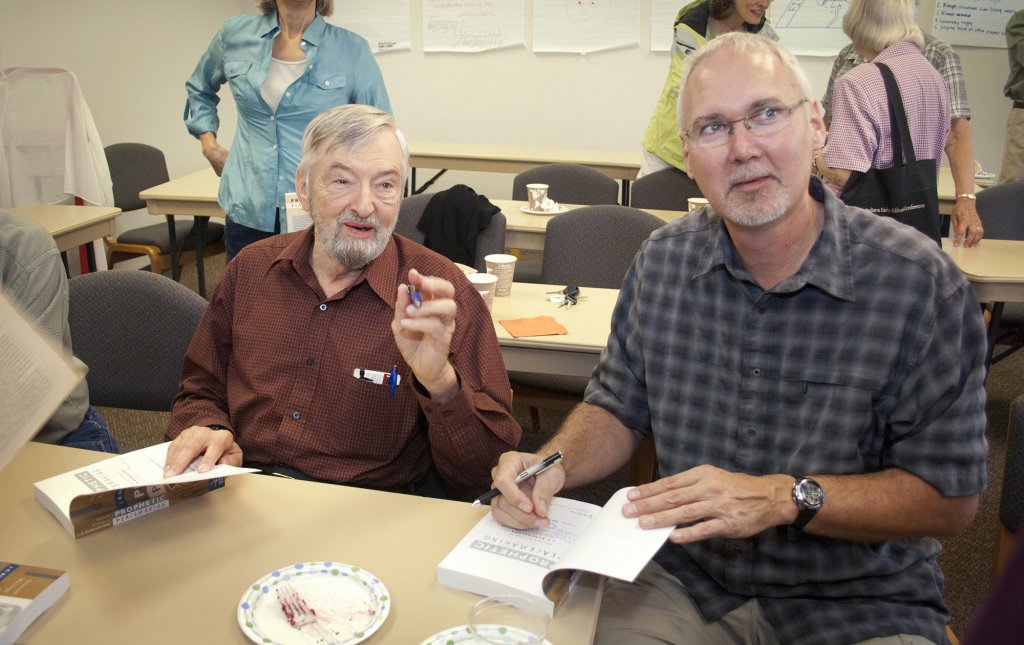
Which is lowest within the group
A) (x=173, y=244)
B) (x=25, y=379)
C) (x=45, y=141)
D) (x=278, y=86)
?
(x=173, y=244)

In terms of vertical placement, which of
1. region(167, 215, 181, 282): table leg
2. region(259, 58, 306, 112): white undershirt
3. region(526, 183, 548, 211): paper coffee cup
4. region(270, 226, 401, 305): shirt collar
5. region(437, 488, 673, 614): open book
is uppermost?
region(259, 58, 306, 112): white undershirt

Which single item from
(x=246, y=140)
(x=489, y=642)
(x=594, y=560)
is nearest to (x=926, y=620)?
(x=594, y=560)

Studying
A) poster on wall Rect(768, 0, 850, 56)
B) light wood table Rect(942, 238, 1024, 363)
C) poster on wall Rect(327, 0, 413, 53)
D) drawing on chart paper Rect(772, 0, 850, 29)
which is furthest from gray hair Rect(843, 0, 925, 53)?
poster on wall Rect(327, 0, 413, 53)

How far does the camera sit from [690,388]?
5.15 ft

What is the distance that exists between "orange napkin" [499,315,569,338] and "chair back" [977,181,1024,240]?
2646mm

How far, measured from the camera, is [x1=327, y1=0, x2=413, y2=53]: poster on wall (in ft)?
21.6

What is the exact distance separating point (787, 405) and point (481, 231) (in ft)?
6.23

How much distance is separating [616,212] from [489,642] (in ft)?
7.62

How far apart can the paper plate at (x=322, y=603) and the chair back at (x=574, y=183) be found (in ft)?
10.7

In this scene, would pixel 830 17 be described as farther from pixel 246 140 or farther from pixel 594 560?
pixel 594 560

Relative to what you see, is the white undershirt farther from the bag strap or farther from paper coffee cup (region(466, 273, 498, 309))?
the bag strap

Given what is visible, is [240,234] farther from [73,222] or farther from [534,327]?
[534,327]

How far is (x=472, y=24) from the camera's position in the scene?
21.3ft

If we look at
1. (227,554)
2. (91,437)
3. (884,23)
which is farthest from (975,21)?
(227,554)
